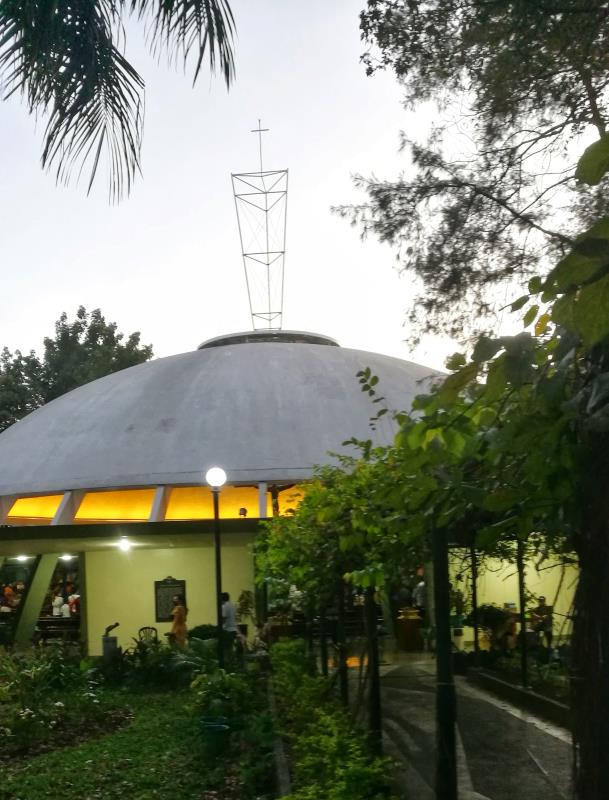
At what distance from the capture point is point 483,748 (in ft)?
31.0

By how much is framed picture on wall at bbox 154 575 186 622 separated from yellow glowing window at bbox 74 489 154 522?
194 inches

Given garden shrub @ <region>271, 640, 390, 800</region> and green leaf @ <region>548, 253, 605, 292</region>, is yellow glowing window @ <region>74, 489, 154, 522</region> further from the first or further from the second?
green leaf @ <region>548, 253, 605, 292</region>

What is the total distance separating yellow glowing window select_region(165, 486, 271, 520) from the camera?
28125mm

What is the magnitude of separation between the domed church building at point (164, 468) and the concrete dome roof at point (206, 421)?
0.17 feet

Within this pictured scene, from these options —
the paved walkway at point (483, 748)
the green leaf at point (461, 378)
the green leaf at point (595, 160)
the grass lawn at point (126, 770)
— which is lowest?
the grass lawn at point (126, 770)

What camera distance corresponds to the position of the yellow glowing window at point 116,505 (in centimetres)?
2908

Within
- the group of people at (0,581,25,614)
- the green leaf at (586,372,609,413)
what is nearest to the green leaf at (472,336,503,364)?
the green leaf at (586,372,609,413)

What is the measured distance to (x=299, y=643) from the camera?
16.7m

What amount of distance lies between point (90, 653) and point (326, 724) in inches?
650

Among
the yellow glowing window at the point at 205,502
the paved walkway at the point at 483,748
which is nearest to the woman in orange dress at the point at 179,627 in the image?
the yellow glowing window at the point at 205,502

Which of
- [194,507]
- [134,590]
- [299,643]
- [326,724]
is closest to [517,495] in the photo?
[326,724]

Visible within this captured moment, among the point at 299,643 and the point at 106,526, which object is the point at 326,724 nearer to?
the point at 299,643

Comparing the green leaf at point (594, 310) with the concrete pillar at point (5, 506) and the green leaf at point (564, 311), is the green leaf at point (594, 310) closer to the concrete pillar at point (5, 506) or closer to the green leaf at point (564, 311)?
the green leaf at point (564, 311)

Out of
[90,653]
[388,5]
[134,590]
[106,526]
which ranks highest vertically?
[388,5]
